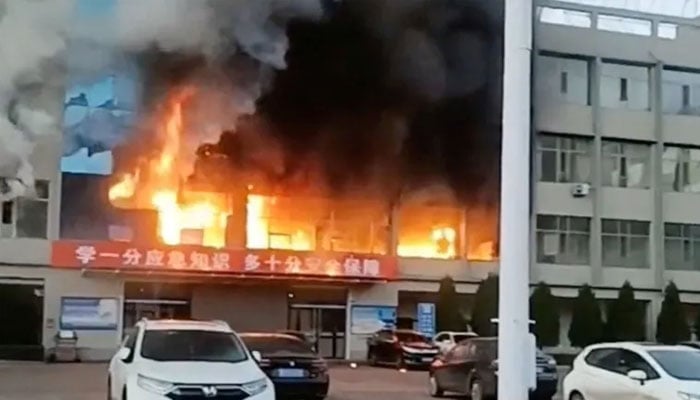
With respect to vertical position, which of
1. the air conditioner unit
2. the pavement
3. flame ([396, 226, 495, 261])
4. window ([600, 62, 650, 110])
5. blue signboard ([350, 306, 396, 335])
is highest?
window ([600, 62, 650, 110])

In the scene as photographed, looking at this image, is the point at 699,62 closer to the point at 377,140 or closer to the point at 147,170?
the point at 377,140

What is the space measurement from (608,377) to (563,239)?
24808mm

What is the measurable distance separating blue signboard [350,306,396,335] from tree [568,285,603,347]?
6.23m

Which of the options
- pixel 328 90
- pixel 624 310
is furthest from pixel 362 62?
pixel 624 310

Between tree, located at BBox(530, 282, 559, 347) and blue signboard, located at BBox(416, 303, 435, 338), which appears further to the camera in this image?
tree, located at BBox(530, 282, 559, 347)

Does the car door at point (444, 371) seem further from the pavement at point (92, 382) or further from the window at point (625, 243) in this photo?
the window at point (625, 243)

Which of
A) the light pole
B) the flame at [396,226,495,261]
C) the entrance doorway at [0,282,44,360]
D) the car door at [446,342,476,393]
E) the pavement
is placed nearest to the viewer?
the light pole

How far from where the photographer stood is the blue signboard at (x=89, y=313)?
31.8 meters

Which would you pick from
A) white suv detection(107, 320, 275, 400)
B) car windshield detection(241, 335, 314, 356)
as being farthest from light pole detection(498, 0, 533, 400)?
car windshield detection(241, 335, 314, 356)

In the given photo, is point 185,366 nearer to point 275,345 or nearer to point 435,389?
point 275,345

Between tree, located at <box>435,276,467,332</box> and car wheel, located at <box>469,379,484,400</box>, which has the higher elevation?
tree, located at <box>435,276,467,332</box>

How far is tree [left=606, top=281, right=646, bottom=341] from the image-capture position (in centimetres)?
3756

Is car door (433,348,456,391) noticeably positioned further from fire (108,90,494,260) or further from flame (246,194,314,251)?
flame (246,194,314,251)

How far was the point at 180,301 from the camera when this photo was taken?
33.7 metres
